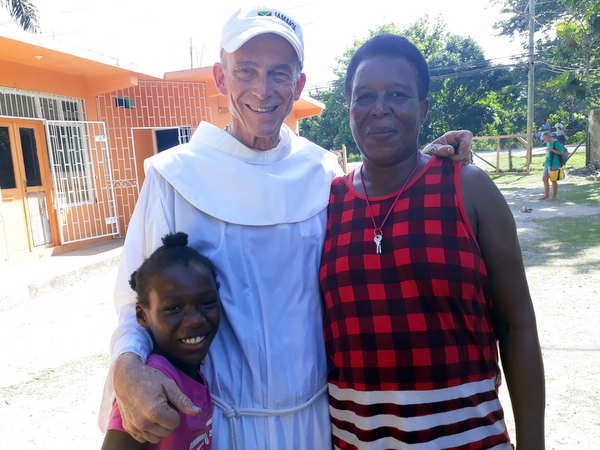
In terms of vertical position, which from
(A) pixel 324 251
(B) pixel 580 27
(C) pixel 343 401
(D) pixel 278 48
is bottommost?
(C) pixel 343 401

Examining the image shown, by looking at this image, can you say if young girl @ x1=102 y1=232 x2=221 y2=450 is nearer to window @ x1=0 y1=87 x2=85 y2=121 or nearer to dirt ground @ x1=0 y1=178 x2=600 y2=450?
dirt ground @ x1=0 y1=178 x2=600 y2=450

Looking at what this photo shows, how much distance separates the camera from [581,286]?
213 inches

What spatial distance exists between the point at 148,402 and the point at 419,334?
756mm

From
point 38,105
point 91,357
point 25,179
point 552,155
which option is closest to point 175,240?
point 91,357

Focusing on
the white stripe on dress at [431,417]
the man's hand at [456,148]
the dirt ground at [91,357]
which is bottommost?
the dirt ground at [91,357]

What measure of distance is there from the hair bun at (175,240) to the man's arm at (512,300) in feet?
2.77

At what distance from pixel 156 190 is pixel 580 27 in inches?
578

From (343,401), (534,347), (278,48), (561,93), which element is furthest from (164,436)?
(561,93)

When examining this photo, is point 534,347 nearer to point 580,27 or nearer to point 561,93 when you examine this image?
point 580,27

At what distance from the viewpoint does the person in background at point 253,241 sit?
4.95ft

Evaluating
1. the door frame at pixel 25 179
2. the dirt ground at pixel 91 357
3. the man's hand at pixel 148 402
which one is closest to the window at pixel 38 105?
the door frame at pixel 25 179

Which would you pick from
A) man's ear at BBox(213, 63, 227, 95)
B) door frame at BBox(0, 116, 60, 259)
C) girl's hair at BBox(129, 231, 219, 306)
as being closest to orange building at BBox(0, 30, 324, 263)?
door frame at BBox(0, 116, 60, 259)

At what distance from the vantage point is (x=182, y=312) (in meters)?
1.44

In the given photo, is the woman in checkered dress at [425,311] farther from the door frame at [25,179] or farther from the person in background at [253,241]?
the door frame at [25,179]
